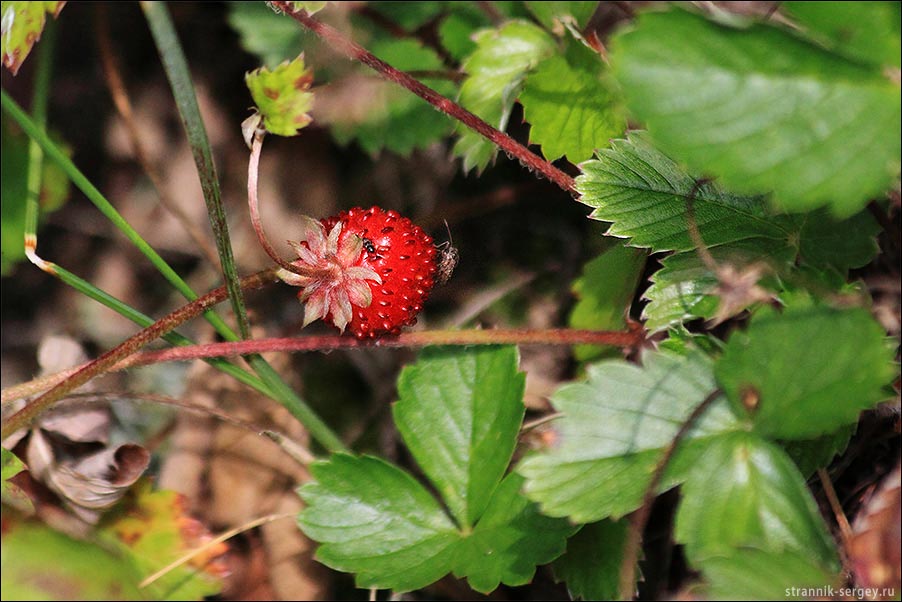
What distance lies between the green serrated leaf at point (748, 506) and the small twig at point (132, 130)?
1.26 meters

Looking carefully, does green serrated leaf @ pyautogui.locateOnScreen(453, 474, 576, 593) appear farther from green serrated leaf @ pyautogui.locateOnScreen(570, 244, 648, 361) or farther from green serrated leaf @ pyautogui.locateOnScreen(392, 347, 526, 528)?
green serrated leaf @ pyautogui.locateOnScreen(570, 244, 648, 361)

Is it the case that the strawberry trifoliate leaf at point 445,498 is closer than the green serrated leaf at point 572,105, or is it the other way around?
the strawberry trifoliate leaf at point 445,498

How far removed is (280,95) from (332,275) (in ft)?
1.01

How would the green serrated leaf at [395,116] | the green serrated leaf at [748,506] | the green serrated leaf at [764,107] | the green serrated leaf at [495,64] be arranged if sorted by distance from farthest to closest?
the green serrated leaf at [395,116] < the green serrated leaf at [495,64] < the green serrated leaf at [748,506] < the green serrated leaf at [764,107]

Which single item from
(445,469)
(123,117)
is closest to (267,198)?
(123,117)

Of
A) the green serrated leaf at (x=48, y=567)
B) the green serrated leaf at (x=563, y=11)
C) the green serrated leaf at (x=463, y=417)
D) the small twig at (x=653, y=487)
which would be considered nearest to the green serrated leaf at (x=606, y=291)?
the green serrated leaf at (x=463, y=417)

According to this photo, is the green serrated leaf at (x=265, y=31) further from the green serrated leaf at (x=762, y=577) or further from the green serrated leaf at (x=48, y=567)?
the green serrated leaf at (x=762, y=577)

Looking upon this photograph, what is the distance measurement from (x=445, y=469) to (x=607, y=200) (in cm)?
46

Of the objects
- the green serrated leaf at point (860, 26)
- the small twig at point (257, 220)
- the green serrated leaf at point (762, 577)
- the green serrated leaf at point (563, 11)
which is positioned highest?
the green serrated leaf at point (860, 26)

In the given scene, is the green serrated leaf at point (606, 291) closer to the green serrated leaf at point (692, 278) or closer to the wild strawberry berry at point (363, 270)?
the green serrated leaf at point (692, 278)

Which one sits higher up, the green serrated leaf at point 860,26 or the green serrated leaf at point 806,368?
the green serrated leaf at point 860,26

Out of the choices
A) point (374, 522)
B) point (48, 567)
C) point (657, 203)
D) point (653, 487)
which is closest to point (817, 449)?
point (653, 487)

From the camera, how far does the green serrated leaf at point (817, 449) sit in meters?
1.07

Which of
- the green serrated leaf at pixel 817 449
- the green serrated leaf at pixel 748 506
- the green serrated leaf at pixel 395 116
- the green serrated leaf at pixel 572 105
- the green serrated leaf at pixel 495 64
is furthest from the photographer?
the green serrated leaf at pixel 395 116
